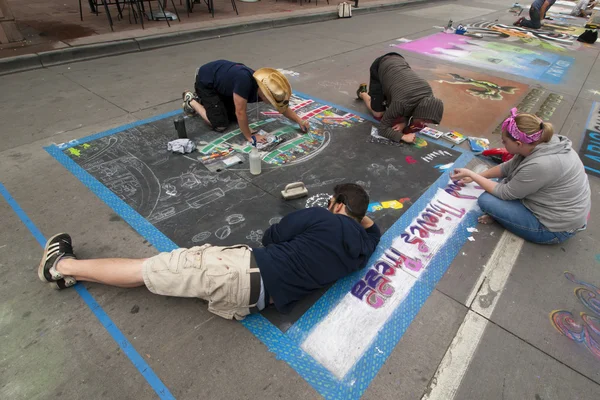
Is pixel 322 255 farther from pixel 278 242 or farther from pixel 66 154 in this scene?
pixel 66 154

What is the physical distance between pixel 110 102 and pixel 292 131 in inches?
104

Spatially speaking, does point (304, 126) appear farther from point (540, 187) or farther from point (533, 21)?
point (533, 21)

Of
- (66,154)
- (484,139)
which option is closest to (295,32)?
(484,139)

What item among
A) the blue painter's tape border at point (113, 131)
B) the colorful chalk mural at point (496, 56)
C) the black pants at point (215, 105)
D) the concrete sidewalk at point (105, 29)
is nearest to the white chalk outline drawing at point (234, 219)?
the black pants at point (215, 105)

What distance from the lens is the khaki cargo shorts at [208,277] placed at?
1.88 meters

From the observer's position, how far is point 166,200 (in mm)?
2861

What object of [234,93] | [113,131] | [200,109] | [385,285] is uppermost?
[234,93]

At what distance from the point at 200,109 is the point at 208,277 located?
2.76 meters

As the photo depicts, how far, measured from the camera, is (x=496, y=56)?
7695 millimetres

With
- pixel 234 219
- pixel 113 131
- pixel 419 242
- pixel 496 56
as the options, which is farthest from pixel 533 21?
pixel 113 131

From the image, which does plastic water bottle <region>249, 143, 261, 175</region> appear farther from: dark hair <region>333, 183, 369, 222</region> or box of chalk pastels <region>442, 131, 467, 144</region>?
box of chalk pastels <region>442, 131, 467, 144</region>

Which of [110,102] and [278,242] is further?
[110,102]

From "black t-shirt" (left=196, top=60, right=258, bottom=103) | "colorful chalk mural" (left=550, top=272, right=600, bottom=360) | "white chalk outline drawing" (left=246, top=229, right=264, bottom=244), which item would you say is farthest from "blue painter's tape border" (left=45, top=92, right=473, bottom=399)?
"black t-shirt" (left=196, top=60, right=258, bottom=103)

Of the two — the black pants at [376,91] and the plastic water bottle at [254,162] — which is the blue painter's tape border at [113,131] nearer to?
the plastic water bottle at [254,162]
